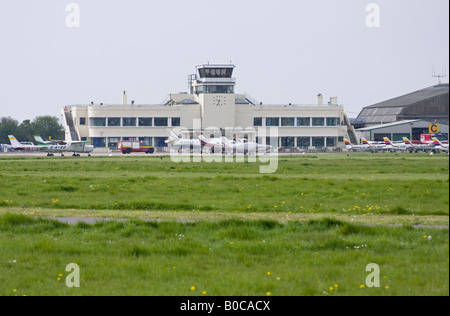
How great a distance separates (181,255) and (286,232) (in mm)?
3661

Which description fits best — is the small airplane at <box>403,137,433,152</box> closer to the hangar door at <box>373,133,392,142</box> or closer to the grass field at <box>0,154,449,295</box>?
the hangar door at <box>373,133,392,142</box>

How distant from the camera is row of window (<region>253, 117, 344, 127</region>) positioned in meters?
148

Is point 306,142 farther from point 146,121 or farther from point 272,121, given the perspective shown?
point 146,121

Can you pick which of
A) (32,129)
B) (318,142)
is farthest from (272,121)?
(32,129)

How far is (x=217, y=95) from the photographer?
14300 cm

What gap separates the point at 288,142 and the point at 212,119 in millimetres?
20175

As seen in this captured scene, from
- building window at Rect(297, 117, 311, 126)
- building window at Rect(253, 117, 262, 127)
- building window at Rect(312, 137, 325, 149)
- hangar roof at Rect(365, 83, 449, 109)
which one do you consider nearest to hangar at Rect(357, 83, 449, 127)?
hangar roof at Rect(365, 83, 449, 109)

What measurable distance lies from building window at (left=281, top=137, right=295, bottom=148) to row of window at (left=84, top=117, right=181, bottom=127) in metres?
26.1

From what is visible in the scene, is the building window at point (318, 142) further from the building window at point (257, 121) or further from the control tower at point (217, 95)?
the control tower at point (217, 95)

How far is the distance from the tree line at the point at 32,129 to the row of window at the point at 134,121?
29265 mm
